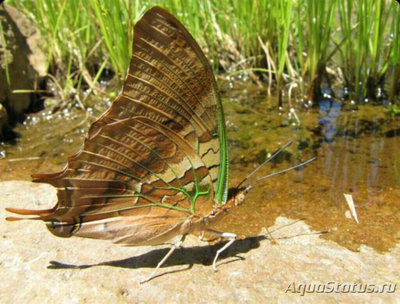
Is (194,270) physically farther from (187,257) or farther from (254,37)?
(254,37)

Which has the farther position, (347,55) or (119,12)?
(347,55)

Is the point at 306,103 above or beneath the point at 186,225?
beneath

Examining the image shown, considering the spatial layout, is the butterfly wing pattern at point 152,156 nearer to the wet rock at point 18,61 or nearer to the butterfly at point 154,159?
the butterfly at point 154,159

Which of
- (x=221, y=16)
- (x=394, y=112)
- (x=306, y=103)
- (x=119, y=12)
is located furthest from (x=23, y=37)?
(x=394, y=112)

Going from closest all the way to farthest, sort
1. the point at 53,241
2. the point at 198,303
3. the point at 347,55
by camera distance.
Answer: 1. the point at 198,303
2. the point at 53,241
3. the point at 347,55

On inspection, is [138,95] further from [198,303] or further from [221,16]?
[221,16]

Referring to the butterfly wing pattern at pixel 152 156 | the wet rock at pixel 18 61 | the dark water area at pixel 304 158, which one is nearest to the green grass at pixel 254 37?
the wet rock at pixel 18 61
